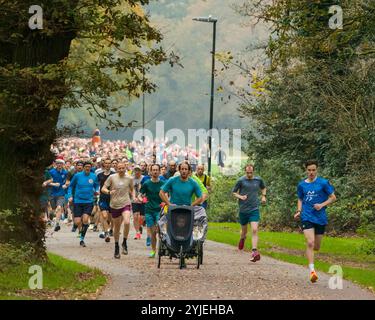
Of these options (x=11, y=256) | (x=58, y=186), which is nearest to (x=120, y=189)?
(x=11, y=256)

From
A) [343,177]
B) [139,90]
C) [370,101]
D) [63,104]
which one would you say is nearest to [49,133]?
[63,104]

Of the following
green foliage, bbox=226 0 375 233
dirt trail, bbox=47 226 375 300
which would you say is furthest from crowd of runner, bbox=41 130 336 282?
green foliage, bbox=226 0 375 233

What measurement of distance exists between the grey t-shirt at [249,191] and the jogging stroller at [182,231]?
370 centimetres

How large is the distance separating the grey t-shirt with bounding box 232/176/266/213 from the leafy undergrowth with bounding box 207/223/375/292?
3.73ft

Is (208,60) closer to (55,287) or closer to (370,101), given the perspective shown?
(370,101)

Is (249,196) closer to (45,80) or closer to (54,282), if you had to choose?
(54,282)

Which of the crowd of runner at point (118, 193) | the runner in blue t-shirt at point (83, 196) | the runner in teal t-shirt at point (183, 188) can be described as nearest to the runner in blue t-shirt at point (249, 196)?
the crowd of runner at point (118, 193)

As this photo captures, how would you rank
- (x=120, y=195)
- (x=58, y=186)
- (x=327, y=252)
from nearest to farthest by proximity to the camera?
(x=120, y=195), (x=327, y=252), (x=58, y=186)

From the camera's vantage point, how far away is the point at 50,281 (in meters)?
14.8

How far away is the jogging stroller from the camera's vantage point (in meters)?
17.3

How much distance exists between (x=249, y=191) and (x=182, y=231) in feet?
13.6

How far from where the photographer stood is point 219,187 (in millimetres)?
39125
